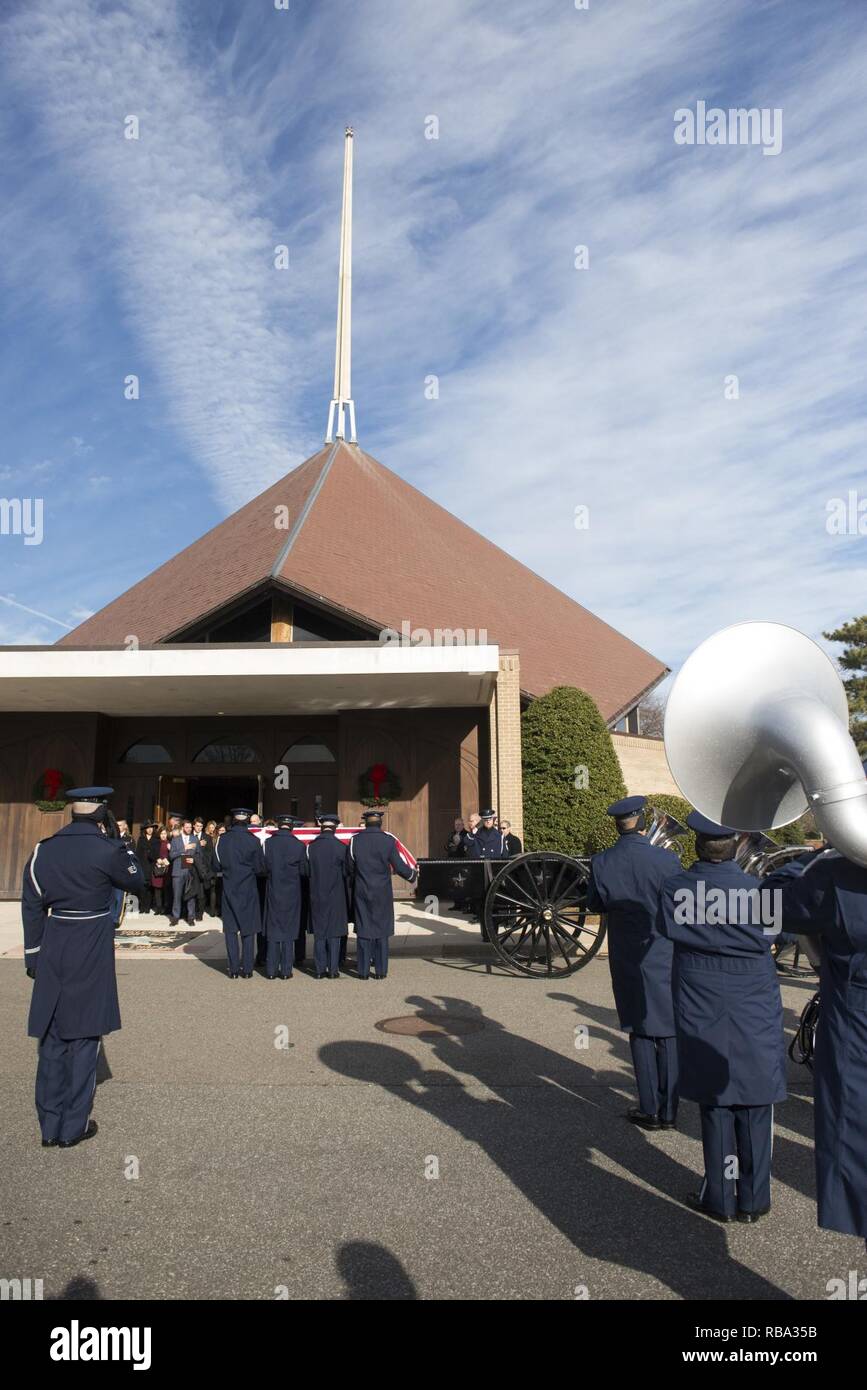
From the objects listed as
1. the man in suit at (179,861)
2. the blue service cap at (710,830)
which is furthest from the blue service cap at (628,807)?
the man in suit at (179,861)

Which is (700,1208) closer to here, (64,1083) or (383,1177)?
(383,1177)

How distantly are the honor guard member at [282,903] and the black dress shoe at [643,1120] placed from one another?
5.37 m

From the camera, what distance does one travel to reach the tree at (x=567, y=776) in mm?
16188

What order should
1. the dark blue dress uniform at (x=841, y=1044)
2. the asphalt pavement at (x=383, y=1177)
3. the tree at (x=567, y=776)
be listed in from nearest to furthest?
the dark blue dress uniform at (x=841, y=1044) < the asphalt pavement at (x=383, y=1177) < the tree at (x=567, y=776)

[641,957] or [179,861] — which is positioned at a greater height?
[179,861]

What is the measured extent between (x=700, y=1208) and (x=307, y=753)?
15401 mm

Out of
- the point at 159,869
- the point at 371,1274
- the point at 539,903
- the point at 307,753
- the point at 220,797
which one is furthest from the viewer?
the point at 220,797

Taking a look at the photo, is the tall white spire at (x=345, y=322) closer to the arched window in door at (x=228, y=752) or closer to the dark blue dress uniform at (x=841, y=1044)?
the arched window in door at (x=228, y=752)

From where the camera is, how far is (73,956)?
5.26 metres

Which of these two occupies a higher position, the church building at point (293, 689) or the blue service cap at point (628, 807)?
the church building at point (293, 689)

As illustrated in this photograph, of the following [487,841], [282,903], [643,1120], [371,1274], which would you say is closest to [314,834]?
[282,903]

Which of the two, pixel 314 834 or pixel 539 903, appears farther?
pixel 314 834
